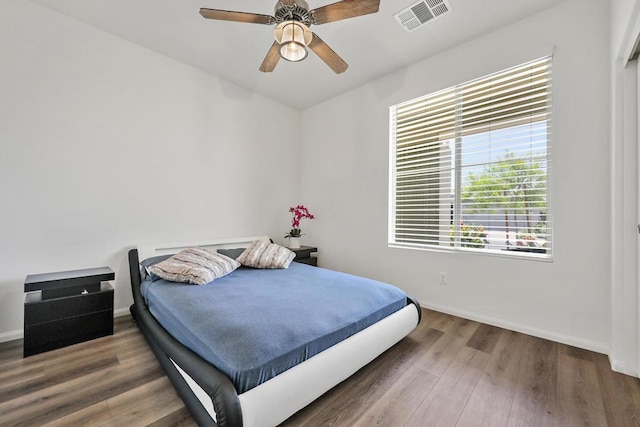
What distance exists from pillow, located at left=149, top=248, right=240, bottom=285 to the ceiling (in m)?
2.24

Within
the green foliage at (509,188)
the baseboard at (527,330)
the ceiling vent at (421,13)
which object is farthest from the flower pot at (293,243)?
the ceiling vent at (421,13)

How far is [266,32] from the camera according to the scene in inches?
108

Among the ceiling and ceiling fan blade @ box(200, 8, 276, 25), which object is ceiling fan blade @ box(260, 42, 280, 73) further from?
the ceiling

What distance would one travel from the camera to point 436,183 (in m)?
3.20

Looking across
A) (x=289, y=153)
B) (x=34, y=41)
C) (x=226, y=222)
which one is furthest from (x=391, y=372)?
(x=34, y=41)

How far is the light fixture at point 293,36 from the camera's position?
1.91 m

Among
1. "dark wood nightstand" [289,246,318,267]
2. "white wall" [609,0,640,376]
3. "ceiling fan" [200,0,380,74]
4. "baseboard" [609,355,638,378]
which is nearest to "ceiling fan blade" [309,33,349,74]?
"ceiling fan" [200,0,380,74]

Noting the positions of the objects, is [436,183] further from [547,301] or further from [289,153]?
[289,153]

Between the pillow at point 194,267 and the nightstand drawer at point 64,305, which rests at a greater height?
the pillow at point 194,267

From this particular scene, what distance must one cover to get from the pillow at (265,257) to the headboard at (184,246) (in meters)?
0.56

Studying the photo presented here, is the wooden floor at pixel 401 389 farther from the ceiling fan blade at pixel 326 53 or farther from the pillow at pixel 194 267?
the ceiling fan blade at pixel 326 53

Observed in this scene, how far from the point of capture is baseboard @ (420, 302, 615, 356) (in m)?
2.20

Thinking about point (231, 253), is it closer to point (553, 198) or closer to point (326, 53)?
point (326, 53)

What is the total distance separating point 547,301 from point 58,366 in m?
3.93
